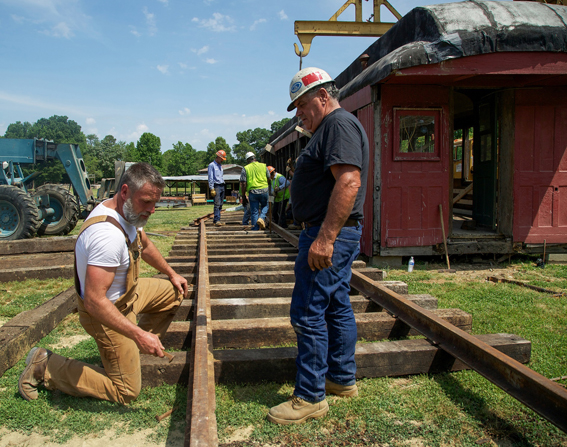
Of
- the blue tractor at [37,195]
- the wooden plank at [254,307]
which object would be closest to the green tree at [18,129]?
the blue tractor at [37,195]

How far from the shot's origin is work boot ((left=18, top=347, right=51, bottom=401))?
8.59ft

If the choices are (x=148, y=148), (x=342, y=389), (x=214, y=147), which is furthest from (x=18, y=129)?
(x=342, y=389)

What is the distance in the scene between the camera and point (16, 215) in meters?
9.98

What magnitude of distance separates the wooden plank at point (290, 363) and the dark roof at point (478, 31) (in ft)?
13.9

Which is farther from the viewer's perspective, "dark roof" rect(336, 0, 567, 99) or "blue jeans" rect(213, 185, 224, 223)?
"blue jeans" rect(213, 185, 224, 223)

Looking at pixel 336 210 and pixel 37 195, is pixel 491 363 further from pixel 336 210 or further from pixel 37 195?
pixel 37 195

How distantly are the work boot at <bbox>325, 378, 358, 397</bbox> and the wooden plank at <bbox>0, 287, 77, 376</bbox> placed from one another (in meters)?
2.26

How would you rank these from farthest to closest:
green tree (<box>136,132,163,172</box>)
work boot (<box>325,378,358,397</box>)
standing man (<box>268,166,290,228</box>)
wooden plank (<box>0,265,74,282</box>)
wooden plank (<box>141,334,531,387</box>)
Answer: green tree (<box>136,132,163,172</box>) < standing man (<box>268,166,290,228</box>) < wooden plank (<box>0,265,74,282</box>) < wooden plank (<box>141,334,531,387</box>) < work boot (<box>325,378,358,397</box>)

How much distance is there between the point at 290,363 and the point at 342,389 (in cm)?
41

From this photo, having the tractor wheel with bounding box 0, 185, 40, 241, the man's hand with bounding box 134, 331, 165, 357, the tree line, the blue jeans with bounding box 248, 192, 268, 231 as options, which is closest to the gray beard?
the man's hand with bounding box 134, 331, 165, 357

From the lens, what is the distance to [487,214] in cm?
835

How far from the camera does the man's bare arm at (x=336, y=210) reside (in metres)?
2.25

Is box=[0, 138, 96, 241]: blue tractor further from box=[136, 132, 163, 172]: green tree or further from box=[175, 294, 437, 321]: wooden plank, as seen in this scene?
box=[136, 132, 163, 172]: green tree

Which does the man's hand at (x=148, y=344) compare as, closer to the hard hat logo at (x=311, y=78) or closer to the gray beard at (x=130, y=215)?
the gray beard at (x=130, y=215)
